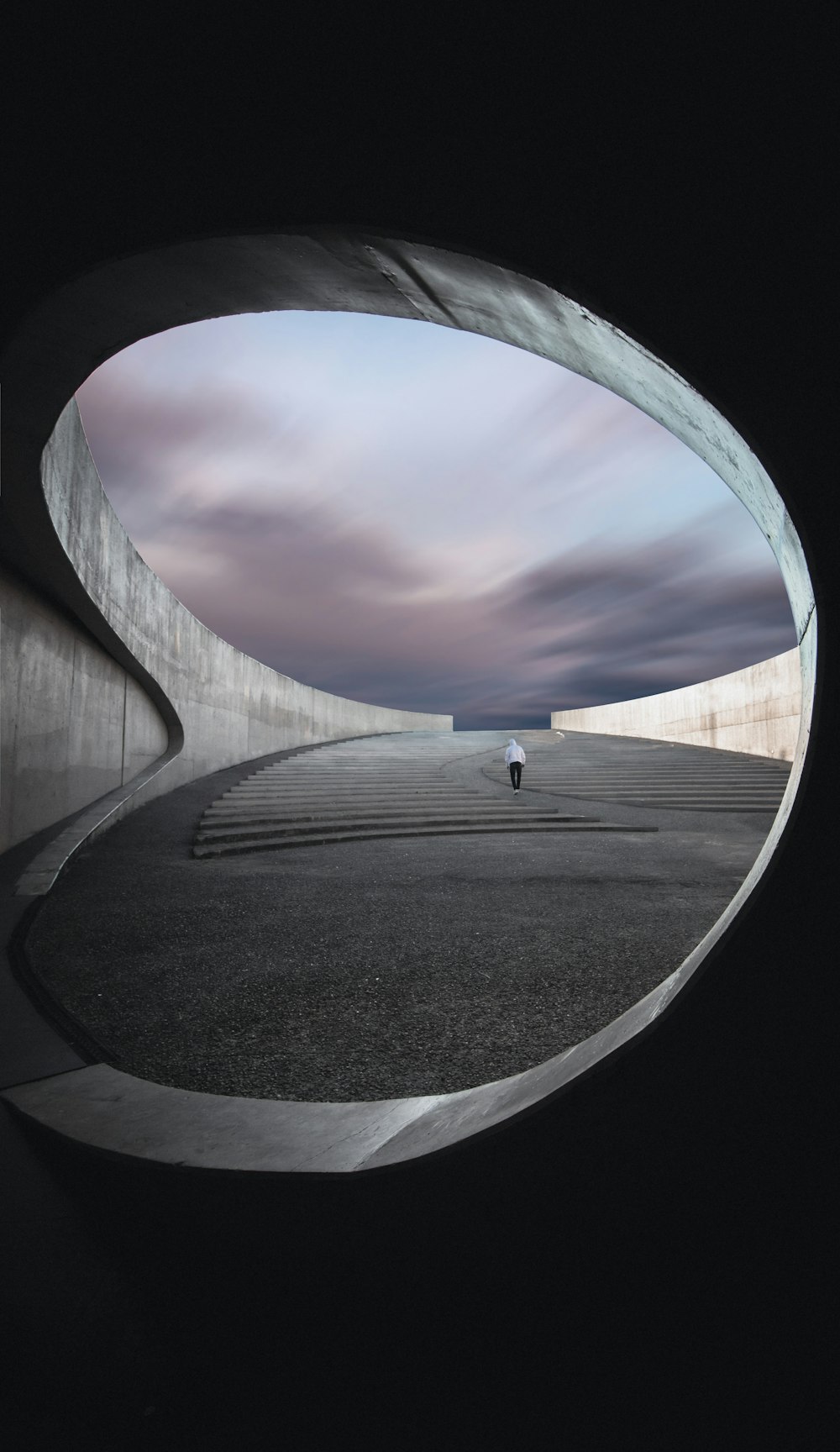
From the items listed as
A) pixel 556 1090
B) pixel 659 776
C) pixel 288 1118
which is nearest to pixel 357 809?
pixel 659 776

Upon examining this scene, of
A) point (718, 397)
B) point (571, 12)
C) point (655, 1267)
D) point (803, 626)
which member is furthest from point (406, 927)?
point (571, 12)

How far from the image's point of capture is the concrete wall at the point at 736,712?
643 inches

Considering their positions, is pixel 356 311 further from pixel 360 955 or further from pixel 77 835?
pixel 77 835

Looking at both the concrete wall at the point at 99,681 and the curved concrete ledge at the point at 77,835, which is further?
the concrete wall at the point at 99,681

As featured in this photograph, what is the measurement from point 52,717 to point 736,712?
18170mm

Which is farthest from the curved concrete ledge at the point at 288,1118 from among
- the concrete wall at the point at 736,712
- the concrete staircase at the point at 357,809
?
the concrete wall at the point at 736,712

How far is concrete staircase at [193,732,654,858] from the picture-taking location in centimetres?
894

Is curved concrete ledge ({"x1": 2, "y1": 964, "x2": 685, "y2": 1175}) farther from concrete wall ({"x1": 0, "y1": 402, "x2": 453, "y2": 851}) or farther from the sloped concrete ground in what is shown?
concrete wall ({"x1": 0, "y1": 402, "x2": 453, "y2": 851})

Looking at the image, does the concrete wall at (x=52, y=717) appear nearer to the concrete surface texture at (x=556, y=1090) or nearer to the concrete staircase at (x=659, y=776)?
the concrete surface texture at (x=556, y=1090)

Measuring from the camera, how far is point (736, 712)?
61.7 ft

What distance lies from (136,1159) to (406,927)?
2.95 meters

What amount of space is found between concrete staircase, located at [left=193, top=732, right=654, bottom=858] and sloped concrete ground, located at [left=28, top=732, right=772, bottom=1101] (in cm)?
124

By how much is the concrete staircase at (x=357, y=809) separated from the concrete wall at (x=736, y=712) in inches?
260

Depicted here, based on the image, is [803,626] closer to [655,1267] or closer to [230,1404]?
[655,1267]
